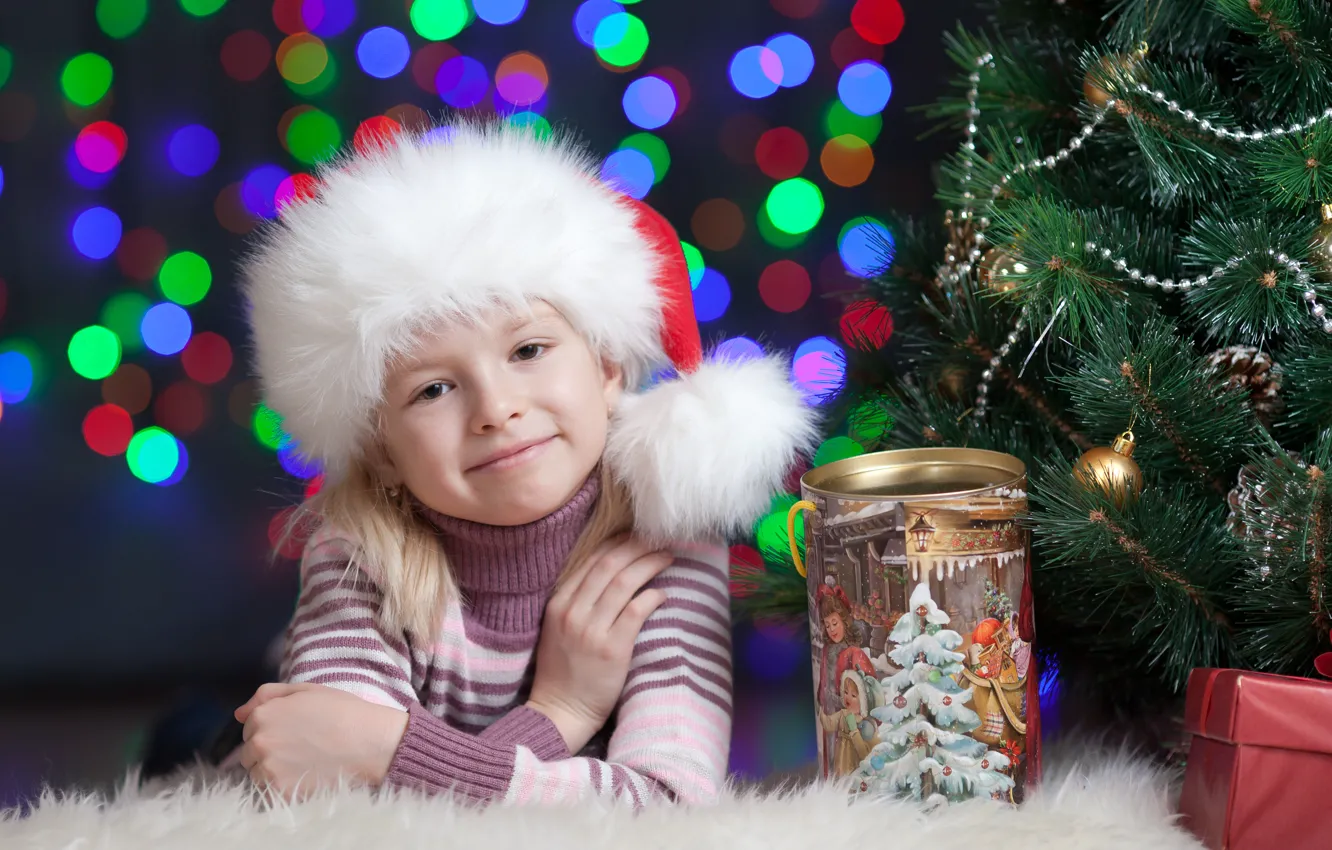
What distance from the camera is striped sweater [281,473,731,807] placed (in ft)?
3.34

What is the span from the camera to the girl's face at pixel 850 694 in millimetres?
944

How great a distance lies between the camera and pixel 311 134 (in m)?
1.91

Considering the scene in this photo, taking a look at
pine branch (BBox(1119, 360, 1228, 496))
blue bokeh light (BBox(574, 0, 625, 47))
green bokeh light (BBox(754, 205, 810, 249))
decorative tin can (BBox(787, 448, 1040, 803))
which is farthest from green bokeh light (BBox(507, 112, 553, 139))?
pine branch (BBox(1119, 360, 1228, 496))

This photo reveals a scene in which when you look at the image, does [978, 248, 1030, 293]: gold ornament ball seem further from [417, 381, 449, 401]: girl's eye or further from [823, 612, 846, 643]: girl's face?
[417, 381, 449, 401]: girl's eye

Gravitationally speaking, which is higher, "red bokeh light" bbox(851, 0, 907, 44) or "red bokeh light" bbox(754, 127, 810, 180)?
"red bokeh light" bbox(851, 0, 907, 44)

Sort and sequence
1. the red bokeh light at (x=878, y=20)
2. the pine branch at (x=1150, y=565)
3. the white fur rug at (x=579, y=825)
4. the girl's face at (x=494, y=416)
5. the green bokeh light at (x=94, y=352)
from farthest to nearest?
the green bokeh light at (x=94, y=352) → the red bokeh light at (x=878, y=20) → the girl's face at (x=494, y=416) → the pine branch at (x=1150, y=565) → the white fur rug at (x=579, y=825)

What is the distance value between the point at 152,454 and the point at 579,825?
1365 millimetres

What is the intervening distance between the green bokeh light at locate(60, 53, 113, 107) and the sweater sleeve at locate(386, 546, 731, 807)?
1313 mm

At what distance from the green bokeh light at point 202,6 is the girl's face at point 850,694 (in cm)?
150

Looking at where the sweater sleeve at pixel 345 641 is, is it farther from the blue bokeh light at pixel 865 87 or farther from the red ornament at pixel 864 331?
the blue bokeh light at pixel 865 87

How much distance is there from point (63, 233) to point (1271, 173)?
1.72m

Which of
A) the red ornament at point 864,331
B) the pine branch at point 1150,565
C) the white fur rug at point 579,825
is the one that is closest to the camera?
the white fur rug at point 579,825

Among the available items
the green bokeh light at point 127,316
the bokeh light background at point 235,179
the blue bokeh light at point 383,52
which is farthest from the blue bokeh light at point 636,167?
the green bokeh light at point 127,316

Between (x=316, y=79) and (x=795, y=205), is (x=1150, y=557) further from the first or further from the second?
(x=316, y=79)
